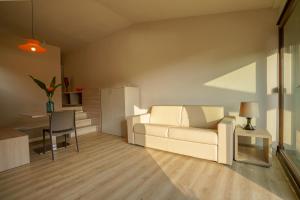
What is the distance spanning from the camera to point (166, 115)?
3658mm

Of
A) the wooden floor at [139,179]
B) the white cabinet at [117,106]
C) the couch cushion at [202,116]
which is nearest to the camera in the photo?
the wooden floor at [139,179]

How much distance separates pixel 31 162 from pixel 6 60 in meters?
2.91


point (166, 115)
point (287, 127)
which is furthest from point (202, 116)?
point (287, 127)

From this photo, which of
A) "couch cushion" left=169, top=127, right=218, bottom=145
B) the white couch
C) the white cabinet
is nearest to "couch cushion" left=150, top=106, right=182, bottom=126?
the white couch

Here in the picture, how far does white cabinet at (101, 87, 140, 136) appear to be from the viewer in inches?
161

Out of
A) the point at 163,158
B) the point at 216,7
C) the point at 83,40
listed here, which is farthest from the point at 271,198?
the point at 83,40

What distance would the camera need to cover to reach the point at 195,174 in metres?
2.25

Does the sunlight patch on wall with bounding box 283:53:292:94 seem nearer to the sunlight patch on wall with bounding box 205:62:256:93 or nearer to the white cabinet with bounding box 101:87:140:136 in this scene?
the sunlight patch on wall with bounding box 205:62:256:93


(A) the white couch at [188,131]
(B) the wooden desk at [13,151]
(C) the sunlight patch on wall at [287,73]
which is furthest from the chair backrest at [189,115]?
(B) the wooden desk at [13,151]

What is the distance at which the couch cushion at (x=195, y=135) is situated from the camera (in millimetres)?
2592

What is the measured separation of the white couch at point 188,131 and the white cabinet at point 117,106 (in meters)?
0.60

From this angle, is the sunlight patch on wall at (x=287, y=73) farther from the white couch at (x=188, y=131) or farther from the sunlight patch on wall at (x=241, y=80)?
the white couch at (x=188, y=131)

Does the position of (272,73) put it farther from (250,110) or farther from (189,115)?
(189,115)

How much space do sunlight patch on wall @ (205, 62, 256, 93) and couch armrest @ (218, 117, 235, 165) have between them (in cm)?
96
